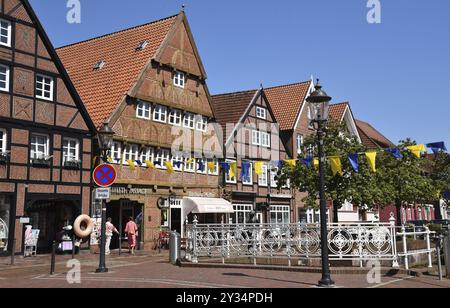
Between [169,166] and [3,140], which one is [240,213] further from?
[3,140]

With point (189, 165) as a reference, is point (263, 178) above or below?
below

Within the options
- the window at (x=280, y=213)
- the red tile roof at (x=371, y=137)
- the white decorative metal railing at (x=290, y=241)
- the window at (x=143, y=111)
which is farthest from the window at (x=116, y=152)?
the red tile roof at (x=371, y=137)

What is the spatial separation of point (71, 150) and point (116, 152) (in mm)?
2447

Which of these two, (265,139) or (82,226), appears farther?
(265,139)

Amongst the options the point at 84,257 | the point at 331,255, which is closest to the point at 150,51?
the point at 84,257

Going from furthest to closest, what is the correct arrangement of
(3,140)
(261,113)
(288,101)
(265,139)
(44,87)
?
(288,101), (265,139), (261,113), (44,87), (3,140)

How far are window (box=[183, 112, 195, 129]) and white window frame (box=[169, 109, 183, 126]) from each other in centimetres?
51

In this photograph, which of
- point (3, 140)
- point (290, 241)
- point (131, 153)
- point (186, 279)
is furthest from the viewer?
point (131, 153)

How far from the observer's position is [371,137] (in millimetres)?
56844

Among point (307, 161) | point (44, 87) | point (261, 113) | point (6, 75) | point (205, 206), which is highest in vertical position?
point (261, 113)

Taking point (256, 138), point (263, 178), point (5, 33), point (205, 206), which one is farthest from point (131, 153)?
point (263, 178)

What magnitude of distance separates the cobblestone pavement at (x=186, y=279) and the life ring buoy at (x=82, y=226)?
224cm
